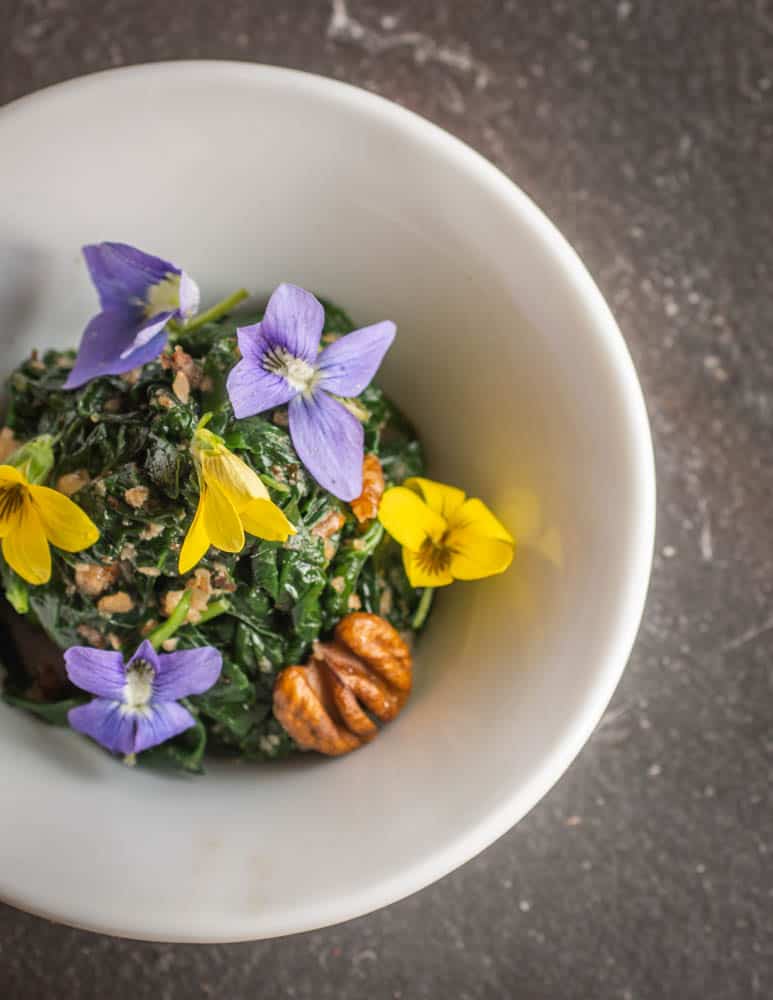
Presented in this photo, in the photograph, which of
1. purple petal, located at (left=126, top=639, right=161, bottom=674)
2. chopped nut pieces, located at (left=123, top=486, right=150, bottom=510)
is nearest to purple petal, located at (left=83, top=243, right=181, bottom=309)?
chopped nut pieces, located at (left=123, top=486, right=150, bottom=510)

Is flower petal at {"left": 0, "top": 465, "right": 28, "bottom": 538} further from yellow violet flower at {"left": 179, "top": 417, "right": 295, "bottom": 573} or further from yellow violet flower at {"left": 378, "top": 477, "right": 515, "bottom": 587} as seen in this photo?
yellow violet flower at {"left": 378, "top": 477, "right": 515, "bottom": 587}

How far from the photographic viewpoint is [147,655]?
968mm

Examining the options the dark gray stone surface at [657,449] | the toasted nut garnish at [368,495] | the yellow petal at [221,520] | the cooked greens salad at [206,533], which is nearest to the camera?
the yellow petal at [221,520]

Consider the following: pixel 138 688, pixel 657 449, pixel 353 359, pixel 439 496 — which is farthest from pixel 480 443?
pixel 138 688

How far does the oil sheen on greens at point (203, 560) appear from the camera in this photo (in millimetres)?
944

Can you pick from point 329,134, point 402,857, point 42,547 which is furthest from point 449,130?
point 402,857

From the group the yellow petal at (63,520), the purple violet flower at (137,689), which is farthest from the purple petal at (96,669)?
the yellow petal at (63,520)

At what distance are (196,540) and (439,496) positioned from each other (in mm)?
315

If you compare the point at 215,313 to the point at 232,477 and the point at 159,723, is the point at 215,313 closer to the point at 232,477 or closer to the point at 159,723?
the point at 232,477

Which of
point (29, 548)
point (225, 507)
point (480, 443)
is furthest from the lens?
point (480, 443)

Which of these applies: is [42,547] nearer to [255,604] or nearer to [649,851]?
[255,604]

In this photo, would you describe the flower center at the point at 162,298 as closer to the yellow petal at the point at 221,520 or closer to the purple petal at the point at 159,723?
the yellow petal at the point at 221,520

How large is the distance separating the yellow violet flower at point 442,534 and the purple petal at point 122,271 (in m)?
0.33

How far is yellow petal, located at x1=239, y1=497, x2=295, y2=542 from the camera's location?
0.84 metres
